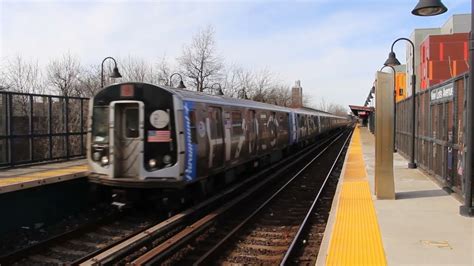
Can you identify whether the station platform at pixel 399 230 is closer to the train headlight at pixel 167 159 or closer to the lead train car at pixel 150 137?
the lead train car at pixel 150 137

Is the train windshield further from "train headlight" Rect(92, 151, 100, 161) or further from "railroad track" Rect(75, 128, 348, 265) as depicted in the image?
"railroad track" Rect(75, 128, 348, 265)

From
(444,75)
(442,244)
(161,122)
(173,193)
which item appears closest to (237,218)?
(173,193)

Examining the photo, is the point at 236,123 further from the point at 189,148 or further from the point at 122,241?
the point at 122,241

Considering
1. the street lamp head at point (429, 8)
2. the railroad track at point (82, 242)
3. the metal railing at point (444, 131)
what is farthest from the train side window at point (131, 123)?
the metal railing at point (444, 131)

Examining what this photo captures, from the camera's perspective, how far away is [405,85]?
8238cm

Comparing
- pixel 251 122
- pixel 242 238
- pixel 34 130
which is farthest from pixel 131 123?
pixel 251 122

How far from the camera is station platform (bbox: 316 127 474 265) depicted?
582 centimetres

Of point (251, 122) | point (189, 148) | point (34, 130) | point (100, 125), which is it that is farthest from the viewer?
point (251, 122)

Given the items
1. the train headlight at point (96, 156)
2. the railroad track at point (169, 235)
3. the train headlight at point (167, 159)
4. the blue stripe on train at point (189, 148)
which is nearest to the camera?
the railroad track at point (169, 235)

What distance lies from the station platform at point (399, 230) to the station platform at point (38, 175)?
5.36 m

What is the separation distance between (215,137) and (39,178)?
3795mm

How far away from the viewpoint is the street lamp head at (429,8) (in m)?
9.12

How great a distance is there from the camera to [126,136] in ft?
30.4

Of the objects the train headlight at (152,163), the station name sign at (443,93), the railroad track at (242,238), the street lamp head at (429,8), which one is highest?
the street lamp head at (429,8)
